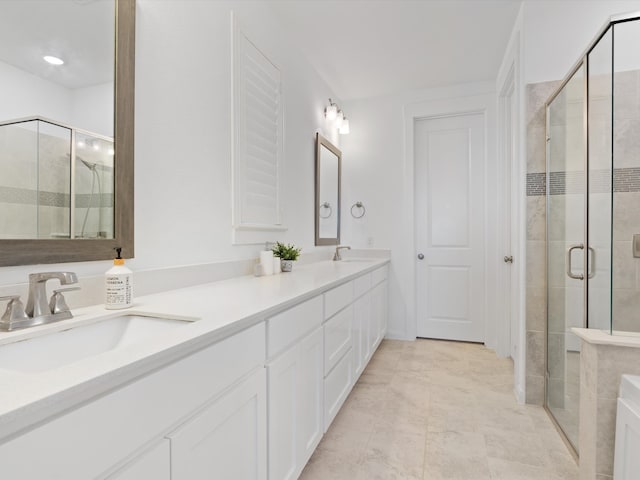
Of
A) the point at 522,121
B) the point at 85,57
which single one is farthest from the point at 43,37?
the point at 522,121

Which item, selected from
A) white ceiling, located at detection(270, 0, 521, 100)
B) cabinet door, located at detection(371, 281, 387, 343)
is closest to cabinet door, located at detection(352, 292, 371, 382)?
cabinet door, located at detection(371, 281, 387, 343)

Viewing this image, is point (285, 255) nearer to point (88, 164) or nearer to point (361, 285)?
point (361, 285)

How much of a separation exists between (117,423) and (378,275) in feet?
8.50

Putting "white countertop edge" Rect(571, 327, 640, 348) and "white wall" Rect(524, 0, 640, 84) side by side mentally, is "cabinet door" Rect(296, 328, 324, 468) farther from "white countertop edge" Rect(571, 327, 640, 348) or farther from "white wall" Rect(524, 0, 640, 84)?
"white wall" Rect(524, 0, 640, 84)

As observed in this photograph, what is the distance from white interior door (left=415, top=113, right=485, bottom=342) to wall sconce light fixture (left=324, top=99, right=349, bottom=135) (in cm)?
76

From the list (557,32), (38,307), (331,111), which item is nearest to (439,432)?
(38,307)

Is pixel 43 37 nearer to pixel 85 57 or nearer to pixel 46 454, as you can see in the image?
pixel 85 57

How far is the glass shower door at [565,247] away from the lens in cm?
178

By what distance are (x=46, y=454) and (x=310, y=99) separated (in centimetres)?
290

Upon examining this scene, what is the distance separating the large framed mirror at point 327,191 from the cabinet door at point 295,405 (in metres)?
1.66

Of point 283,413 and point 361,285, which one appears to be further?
point 361,285

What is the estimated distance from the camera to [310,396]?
4.94ft

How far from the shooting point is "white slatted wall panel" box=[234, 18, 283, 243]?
1918 mm

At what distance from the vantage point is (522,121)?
2.28m
